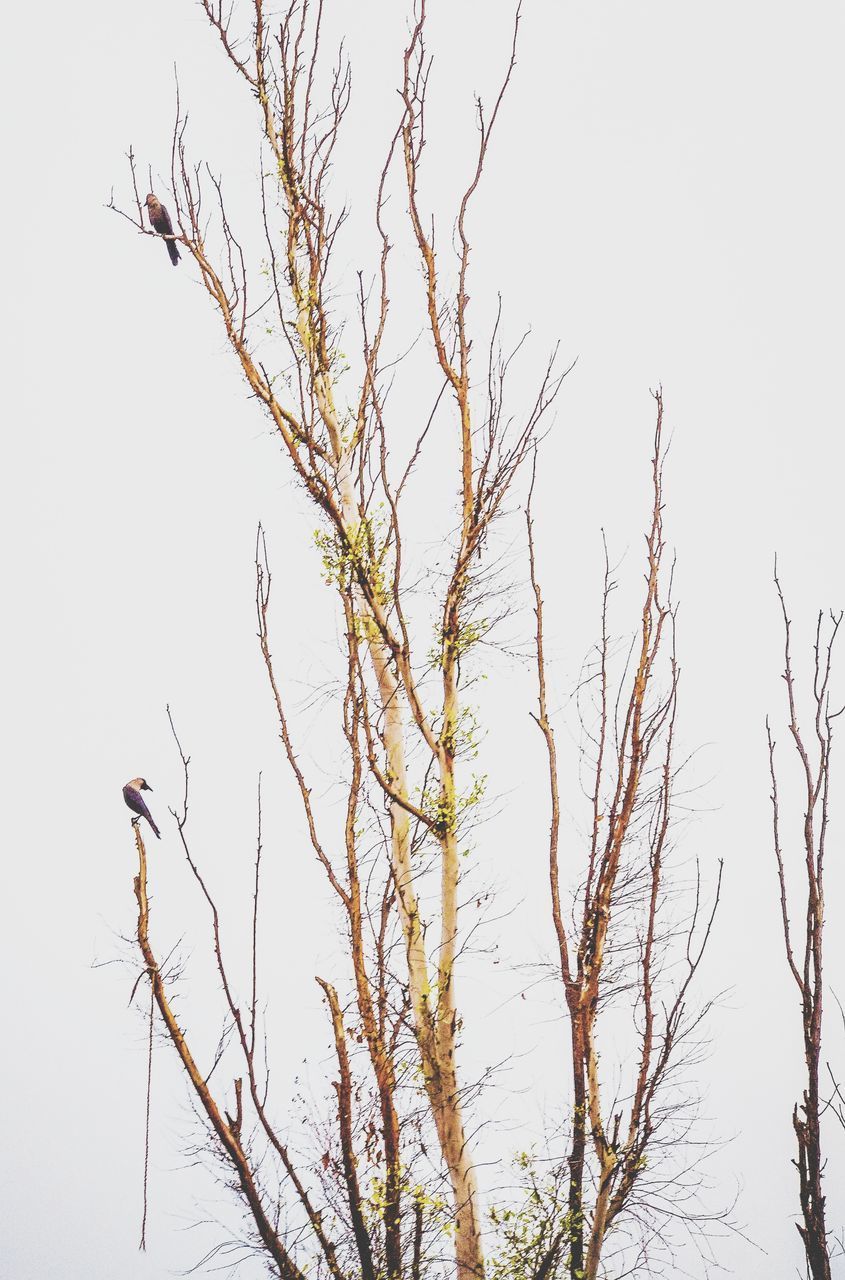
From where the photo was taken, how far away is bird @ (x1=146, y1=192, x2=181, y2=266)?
5.38m

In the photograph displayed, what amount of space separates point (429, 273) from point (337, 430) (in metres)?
0.89

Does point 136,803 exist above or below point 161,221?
below

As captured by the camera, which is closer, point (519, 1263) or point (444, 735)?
point (519, 1263)

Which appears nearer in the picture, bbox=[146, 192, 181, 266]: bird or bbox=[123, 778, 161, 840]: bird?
bbox=[123, 778, 161, 840]: bird

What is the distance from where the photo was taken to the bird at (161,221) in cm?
538

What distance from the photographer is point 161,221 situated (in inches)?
213

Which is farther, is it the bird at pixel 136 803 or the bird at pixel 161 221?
the bird at pixel 161 221

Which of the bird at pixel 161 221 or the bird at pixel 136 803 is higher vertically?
the bird at pixel 161 221

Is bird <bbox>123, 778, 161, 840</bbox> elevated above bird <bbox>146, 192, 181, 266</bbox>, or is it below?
below

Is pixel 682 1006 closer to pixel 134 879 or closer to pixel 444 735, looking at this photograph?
pixel 444 735

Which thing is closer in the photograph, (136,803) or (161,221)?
(136,803)

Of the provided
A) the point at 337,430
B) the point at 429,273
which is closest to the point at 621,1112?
the point at 337,430

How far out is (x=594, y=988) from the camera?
13.3ft

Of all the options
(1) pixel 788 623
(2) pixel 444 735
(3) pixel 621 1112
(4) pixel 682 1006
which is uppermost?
(2) pixel 444 735
